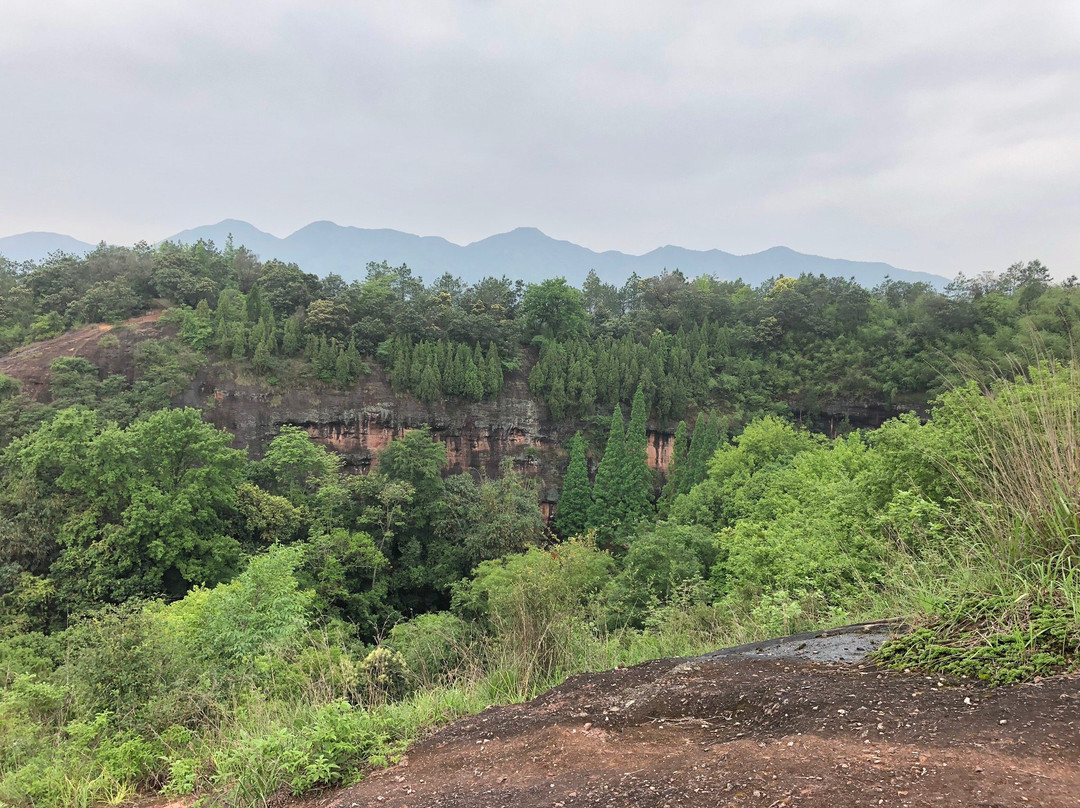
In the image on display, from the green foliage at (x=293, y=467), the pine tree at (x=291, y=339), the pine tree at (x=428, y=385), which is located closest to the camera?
the green foliage at (x=293, y=467)

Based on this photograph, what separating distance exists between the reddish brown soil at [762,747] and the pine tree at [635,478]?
27.3 metres

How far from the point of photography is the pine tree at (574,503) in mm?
31859

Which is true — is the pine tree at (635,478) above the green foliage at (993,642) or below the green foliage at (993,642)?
below

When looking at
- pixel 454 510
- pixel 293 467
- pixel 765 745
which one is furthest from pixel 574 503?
pixel 765 745

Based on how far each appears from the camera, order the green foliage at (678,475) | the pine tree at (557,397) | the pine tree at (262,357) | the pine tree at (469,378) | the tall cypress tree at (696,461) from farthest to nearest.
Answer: the pine tree at (557,397) < the pine tree at (469,378) < the pine tree at (262,357) < the green foliage at (678,475) < the tall cypress tree at (696,461)

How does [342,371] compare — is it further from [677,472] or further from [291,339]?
[677,472]

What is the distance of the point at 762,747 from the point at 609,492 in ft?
96.1

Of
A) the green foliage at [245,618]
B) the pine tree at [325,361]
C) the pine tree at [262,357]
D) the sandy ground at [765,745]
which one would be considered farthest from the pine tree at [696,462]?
the sandy ground at [765,745]

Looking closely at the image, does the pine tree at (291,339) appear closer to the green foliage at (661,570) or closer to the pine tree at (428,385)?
the pine tree at (428,385)

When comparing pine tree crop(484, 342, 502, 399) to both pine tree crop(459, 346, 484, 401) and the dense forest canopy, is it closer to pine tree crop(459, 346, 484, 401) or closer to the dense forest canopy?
the dense forest canopy

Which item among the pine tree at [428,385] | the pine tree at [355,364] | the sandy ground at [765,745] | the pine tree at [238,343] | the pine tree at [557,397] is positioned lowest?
the sandy ground at [765,745]

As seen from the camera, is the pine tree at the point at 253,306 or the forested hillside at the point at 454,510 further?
the pine tree at the point at 253,306

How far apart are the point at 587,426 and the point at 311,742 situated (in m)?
35.2

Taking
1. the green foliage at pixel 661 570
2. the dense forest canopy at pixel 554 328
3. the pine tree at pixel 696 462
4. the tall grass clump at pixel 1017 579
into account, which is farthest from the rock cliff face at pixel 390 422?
the tall grass clump at pixel 1017 579
